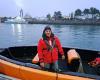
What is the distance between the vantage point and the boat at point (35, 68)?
20.7 feet

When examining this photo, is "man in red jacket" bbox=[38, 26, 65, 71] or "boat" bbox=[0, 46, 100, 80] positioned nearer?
"boat" bbox=[0, 46, 100, 80]

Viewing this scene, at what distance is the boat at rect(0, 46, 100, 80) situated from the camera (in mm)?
6324

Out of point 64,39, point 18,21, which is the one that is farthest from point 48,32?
point 18,21

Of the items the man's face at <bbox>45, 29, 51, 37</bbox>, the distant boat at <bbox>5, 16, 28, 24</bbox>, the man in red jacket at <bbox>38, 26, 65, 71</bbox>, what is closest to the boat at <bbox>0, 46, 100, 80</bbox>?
the man in red jacket at <bbox>38, 26, 65, 71</bbox>

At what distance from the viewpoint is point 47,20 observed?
116m

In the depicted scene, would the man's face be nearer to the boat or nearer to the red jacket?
the red jacket

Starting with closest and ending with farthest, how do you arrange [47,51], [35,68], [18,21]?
[35,68], [47,51], [18,21]

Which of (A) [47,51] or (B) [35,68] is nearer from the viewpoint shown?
(B) [35,68]

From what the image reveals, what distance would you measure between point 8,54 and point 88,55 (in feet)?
7.51

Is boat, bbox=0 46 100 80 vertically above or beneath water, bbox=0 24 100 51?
above

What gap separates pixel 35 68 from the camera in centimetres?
689

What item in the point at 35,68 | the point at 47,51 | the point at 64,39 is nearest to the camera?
the point at 35,68

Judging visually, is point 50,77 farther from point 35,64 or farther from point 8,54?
point 8,54

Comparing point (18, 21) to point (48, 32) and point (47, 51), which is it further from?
point (48, 32)
